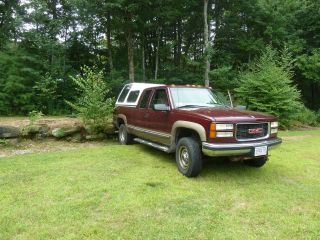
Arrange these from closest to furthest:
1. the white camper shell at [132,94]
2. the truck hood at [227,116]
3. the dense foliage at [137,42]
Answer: the truck hood at [227,116]
the white camper shell at [132,94]
the dense foliage at [137,42]

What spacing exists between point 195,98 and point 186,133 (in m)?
1.05

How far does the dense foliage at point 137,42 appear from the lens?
54.6 feet

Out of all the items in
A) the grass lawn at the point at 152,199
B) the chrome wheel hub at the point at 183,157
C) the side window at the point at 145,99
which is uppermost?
the side window at the point at 145,99

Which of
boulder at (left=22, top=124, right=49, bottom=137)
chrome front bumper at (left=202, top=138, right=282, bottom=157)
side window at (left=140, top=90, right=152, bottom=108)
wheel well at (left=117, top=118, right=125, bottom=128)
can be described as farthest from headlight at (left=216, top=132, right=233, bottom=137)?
boulder at (left=22, top=124, right=49, bottom=137)

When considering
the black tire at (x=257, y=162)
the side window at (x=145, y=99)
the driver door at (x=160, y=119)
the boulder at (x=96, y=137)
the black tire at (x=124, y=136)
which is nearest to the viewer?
the black tire at (x=257, y=162)

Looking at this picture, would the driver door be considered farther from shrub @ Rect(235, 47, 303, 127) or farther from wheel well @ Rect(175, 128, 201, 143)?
shrub @ Rect(235, 47, 303, 127)

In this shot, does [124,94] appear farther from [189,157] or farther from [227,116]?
[227,116]

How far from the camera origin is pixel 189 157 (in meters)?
5.76

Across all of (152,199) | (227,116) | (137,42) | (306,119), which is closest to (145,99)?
(227,116)

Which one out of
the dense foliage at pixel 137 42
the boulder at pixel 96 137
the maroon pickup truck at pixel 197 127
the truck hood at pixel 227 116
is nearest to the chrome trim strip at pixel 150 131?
the maroon pickup truck at pixel 197 127

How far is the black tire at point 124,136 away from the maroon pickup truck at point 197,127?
0.75 metres

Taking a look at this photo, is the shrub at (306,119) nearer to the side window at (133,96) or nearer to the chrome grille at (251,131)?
the side window at (133,96)

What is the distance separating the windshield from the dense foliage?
10953mm

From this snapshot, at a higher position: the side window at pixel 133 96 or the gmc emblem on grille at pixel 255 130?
the side window at pixel 133 96
